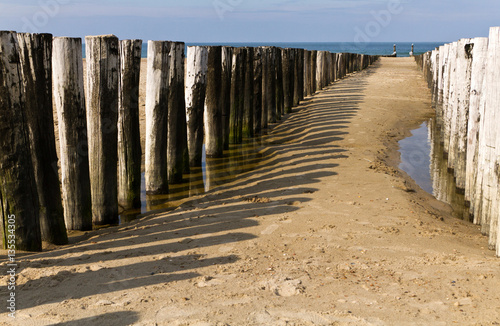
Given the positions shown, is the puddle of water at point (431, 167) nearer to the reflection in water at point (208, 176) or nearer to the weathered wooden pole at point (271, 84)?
the reflection in water at point (208, 176)

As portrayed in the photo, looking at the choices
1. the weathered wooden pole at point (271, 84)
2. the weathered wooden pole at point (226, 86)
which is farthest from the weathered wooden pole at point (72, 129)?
the weathered wooden pole at point (271, 84)

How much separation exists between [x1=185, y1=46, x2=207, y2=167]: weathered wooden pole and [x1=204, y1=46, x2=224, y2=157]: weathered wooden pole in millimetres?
336

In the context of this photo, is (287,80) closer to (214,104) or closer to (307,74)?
(307,74)

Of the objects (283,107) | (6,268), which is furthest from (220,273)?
(283,107)

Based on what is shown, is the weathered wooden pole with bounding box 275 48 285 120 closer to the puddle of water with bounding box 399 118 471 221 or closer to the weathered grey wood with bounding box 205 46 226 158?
the puddle of water with bounding box 399 118 471 221

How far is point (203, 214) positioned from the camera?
18.1ft

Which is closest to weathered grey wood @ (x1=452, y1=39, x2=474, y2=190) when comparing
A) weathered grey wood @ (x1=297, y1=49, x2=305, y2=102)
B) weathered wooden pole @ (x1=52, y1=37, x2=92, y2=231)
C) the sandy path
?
the sandy path

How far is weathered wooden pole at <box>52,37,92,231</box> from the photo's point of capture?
494 centimetres

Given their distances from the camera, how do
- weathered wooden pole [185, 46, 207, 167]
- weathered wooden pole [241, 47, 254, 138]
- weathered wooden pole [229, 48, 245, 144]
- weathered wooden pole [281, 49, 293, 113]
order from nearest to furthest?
weathered wooden pole [185, 46, 207, 167]
weathered wooden pole [229, 48, 245, 144]
weathered wooden pole [241, 47, 254, 138]
weathered wooden pole [281, 49, 293, 113]

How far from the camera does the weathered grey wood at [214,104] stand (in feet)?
26.9

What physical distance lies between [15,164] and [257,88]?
6.80 metres

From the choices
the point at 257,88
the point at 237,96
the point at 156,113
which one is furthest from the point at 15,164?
the point at 257,88

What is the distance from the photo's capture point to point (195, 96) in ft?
25.9

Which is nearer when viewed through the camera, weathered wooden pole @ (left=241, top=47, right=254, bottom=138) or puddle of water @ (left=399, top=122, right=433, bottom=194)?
puddle of water @ (left=399, top=122, right=433, bottom=194)
